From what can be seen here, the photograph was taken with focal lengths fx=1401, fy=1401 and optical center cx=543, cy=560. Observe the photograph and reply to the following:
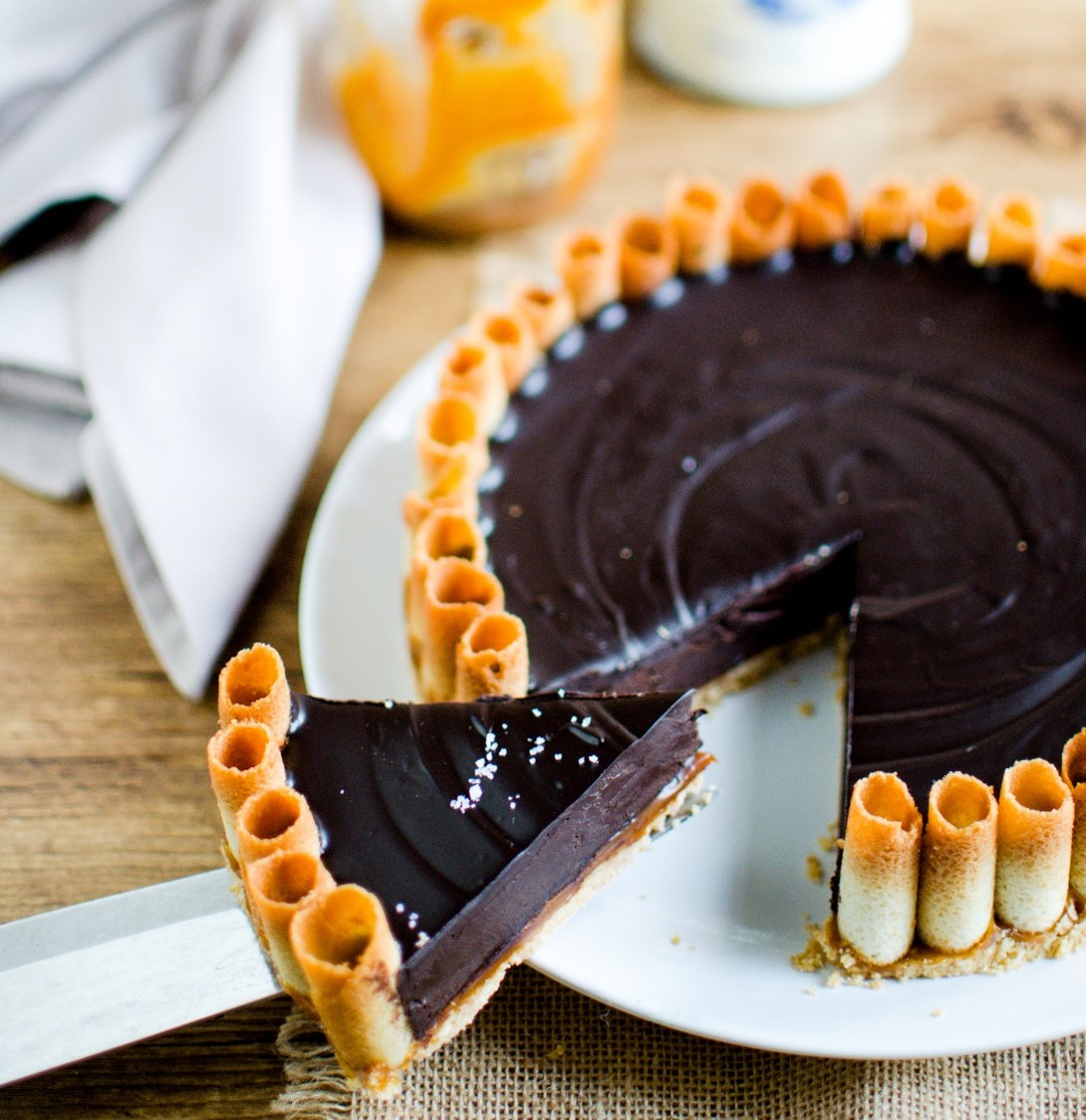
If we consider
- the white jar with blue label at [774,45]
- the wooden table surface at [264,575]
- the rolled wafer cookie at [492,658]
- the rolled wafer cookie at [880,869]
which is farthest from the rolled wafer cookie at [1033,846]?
the white jar with blue label at [774,45]

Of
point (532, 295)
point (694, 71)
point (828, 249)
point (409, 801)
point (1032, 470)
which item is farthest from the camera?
point (694, 71)

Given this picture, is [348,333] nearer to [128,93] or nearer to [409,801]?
[128,93]

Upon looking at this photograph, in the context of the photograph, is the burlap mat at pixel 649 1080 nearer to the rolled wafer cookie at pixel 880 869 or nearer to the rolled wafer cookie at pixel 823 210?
the rolled wafer cookie at pixel 880 869

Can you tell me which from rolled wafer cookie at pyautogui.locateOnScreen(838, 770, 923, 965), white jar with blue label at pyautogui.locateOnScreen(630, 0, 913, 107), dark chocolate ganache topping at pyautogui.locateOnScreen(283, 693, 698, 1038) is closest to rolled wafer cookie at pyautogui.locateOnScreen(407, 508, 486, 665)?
dark chocolate ganache topping at pyautogui.locateOnScreen(283, 693, 698, 1038)

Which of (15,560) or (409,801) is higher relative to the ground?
(409,801)

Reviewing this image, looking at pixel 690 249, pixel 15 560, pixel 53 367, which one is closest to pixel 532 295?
pixel 690 249

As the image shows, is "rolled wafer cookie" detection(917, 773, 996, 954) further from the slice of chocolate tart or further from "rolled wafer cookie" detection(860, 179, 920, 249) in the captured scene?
"rolled wafer cookie" detection(860, 179, 920, 249)
